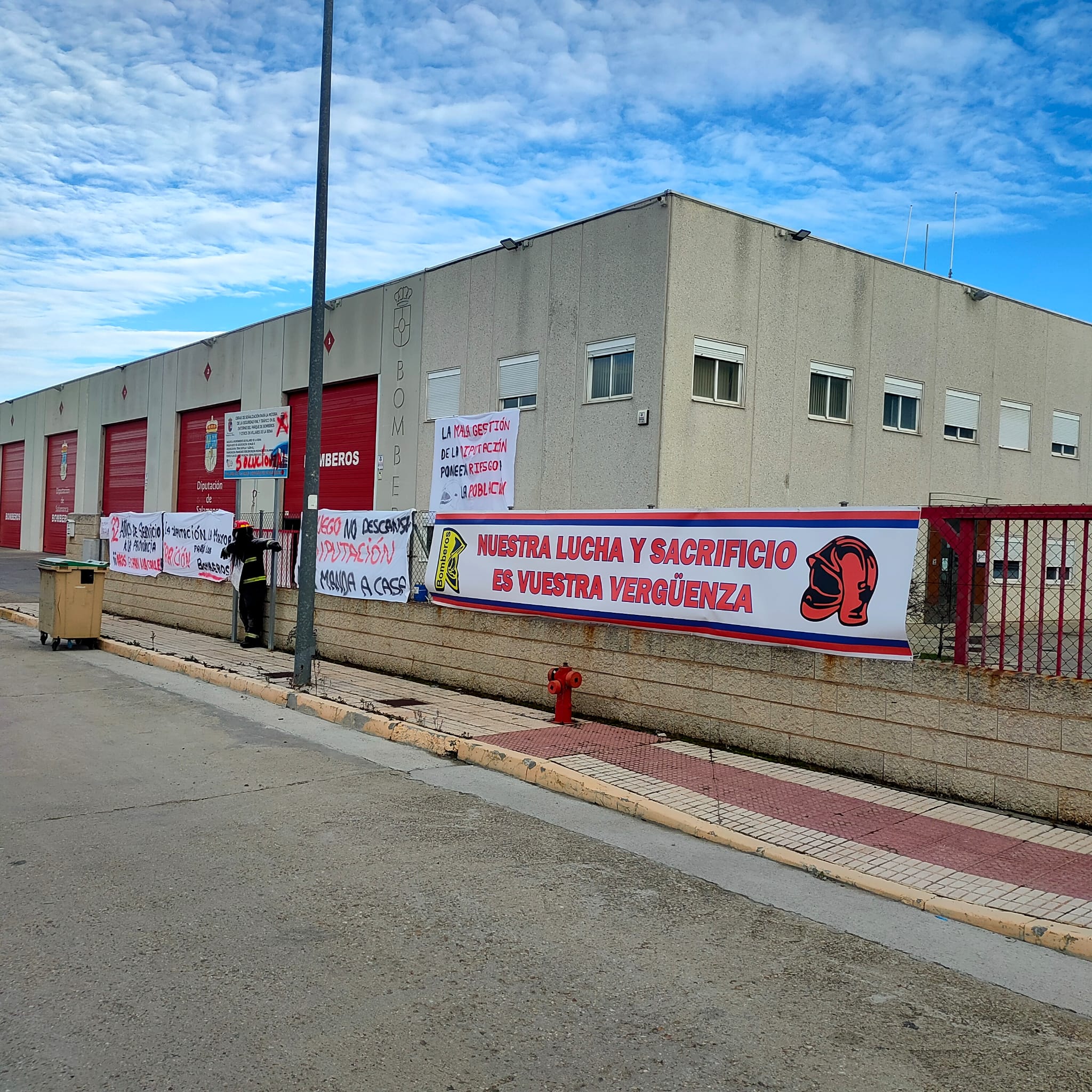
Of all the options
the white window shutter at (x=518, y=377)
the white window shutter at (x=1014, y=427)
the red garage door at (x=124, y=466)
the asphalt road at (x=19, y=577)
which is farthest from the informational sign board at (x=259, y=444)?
the red garage door at (x=124, y=466)

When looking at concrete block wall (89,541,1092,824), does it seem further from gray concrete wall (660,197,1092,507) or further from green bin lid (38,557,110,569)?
gray concrete wall (660,197,1092,507)

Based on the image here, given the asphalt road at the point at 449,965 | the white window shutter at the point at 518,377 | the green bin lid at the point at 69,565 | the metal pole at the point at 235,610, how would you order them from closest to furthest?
the asphalt road at the point at 449,965 < the green bin lid at the point at 69,565 < the metal pole at the point at 235,610 < the white window shutter at the point at 518,377

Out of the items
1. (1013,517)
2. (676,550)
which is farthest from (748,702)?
(1013,517)

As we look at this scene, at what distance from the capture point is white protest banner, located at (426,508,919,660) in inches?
311

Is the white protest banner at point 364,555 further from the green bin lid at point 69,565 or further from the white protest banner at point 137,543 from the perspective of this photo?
the white protest banner at point 137,543

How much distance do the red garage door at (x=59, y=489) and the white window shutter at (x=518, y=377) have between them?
90.2 ft

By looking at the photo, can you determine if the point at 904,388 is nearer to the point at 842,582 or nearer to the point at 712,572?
the point at 712,572

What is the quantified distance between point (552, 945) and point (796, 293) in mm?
16188

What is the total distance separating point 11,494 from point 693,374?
42398 mm

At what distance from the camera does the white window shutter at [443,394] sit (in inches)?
838

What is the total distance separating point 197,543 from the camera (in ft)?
56.0

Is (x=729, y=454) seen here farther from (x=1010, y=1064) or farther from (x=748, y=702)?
(x=1010, y=1064)

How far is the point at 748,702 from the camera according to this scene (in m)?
8.67

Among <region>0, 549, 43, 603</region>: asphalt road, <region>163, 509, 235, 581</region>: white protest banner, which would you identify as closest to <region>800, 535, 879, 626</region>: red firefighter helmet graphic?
<region>163, 509, 235, 581</region>: white protest banner
